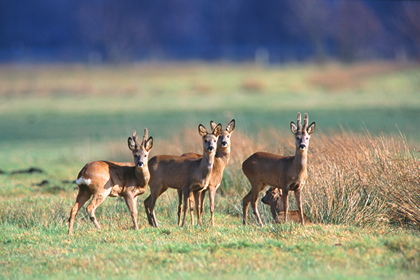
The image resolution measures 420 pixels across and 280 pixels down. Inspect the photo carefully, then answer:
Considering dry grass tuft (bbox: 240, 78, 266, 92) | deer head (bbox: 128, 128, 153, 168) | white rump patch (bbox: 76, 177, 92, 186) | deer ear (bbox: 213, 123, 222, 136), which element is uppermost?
dry grass tuft (bbox: 240, 78, 266, 92)

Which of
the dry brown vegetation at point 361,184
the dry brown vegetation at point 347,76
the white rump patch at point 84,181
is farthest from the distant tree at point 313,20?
the white rump patch at point 84,181

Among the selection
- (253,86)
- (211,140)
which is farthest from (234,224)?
(253,86)

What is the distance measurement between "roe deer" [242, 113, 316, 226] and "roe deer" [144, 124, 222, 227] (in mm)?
805

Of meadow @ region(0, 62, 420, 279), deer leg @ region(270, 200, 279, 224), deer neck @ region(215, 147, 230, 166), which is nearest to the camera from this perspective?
meadow @ region(0, 62, 420, 279)

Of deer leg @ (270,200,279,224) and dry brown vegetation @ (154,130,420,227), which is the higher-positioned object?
dry brown vegetation @ (154,130,420,227)

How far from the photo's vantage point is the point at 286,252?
9516 millimetres

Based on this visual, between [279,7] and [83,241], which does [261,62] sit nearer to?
[279,7]

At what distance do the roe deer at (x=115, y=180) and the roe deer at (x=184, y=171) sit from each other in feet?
0.91

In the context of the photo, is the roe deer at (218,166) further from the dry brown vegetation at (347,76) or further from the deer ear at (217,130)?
the dry brown vegetation at (347,76)

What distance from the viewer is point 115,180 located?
39.1 feet

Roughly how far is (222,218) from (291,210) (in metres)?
1.16

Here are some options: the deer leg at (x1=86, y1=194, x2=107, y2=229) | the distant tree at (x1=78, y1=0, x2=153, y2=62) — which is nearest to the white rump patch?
the deer leg at (x1=86, y1=194, x2=107, y2=229)

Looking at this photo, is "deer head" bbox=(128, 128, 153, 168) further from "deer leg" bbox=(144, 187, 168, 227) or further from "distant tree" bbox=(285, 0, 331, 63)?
"distant tree" bbox=(285, 0, 331, 63)

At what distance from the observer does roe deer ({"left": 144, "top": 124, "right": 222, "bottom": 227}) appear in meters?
11.7
